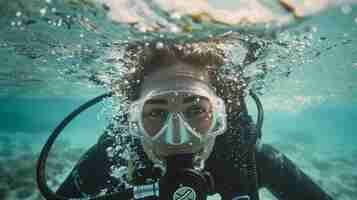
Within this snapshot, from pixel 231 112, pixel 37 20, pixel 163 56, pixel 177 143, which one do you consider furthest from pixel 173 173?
pixel 37 20

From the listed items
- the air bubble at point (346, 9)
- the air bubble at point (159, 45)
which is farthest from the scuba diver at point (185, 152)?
the air bubble at point (346, 9)

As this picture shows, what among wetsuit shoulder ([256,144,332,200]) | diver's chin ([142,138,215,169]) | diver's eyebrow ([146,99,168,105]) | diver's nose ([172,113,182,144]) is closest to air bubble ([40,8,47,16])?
diver's eyebrow ([146,99,168,105])

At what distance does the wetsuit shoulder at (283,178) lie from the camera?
509cm

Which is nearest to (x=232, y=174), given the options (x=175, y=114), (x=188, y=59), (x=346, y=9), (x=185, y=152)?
(x=185, y=152)

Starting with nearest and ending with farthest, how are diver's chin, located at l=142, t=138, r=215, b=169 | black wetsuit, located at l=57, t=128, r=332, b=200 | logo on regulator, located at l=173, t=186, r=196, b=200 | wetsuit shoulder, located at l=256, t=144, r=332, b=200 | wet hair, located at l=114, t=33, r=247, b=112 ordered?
logo on regulator, located at l=173, t=186, r=196, b=200
diver's chin, located at l=142, t=138, r=215, b=169
black wetsuit, located at l=57, t=128, r=332, b=200
wetsuit shoulder, located at l=256, t=144, r=332, b=200
wet hair, located at l=114, t=33, r=247, b=112

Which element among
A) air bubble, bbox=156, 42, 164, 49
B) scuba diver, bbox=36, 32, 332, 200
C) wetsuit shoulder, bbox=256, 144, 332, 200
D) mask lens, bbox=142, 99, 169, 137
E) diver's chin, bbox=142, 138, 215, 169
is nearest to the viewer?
scuba diver, bbox=36, 32, 332, 200

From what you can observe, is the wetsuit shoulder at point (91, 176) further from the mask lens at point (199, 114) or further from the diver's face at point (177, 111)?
the mask lens at point (199, 114)

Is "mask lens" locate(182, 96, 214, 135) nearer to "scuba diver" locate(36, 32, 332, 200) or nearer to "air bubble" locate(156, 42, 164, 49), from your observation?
"scuba diver" locate(36, 32, 332, 200)

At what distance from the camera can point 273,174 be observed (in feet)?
17.8

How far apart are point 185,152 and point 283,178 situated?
2318 millimetres

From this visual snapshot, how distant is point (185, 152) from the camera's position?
13.9 feet

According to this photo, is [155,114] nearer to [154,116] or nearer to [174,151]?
[154,116]

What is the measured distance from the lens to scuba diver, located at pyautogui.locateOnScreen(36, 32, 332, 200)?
13.4 ft

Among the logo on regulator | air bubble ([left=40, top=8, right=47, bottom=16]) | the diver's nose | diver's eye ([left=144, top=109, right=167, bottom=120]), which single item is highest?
air bubble ([left=40, top=8, right=47, bottom=16])
